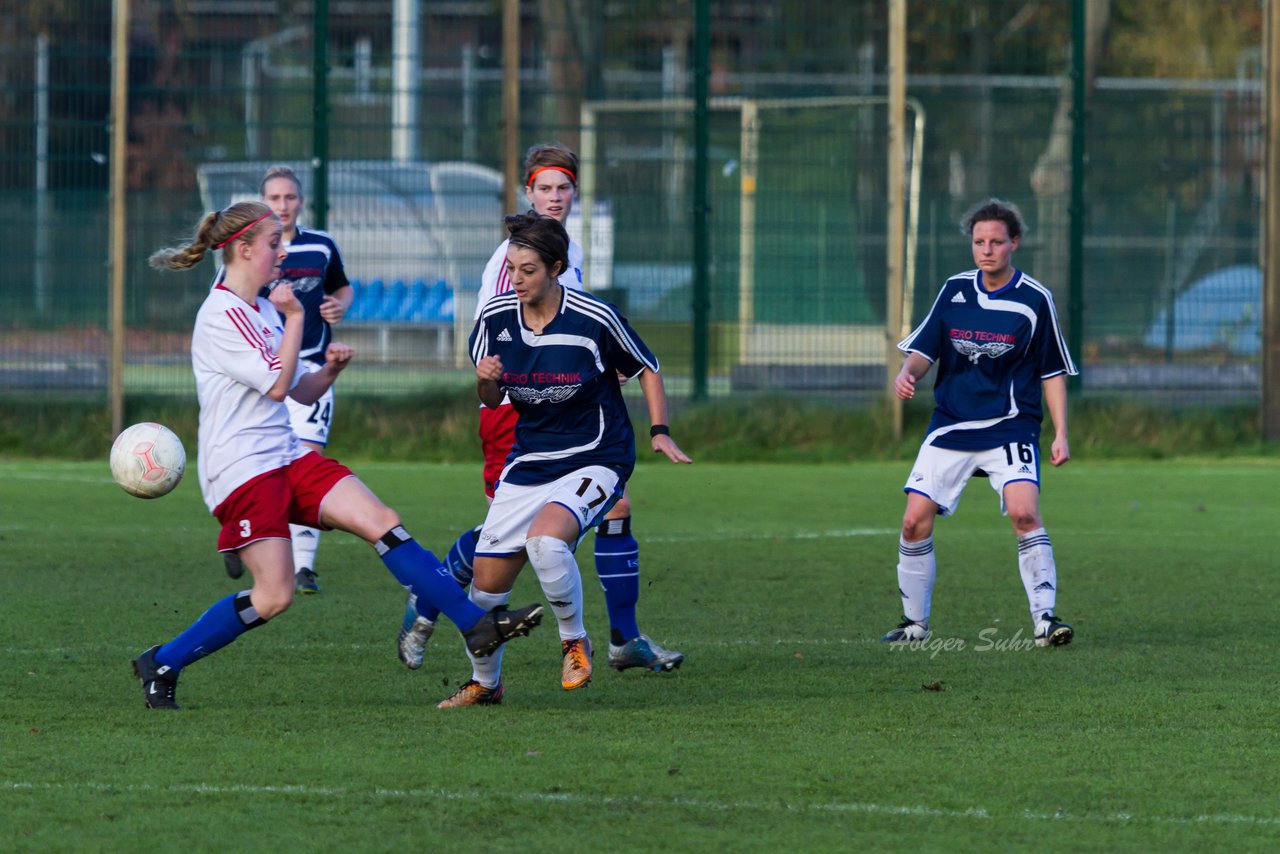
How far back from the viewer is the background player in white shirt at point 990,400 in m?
7.72

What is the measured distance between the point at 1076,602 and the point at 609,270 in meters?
8.01

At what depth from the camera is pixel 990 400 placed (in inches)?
307

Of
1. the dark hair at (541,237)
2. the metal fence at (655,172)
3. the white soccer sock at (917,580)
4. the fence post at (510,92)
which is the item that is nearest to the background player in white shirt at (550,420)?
the dark hair at (541,237)

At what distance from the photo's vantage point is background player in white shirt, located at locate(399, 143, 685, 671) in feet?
22.6

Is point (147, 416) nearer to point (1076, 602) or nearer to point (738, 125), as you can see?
point (738, 125)

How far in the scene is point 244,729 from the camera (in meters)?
5.71

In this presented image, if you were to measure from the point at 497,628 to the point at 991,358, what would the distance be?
9.37 feet

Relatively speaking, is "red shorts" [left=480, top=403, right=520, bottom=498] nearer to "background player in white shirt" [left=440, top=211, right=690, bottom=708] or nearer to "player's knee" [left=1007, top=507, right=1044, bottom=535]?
"background player in white shirt" [left=440, top=211, right=690, bottom=708]

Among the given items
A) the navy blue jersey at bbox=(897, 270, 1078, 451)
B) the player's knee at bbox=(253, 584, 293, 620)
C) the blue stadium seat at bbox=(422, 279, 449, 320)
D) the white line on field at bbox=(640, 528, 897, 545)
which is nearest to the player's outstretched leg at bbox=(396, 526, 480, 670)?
the player's knee at bbox=(253, 584, 293, 620)

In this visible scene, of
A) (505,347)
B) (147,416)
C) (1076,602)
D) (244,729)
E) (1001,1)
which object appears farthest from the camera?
(1001,1)

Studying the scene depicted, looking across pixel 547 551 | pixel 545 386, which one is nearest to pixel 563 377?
pixel 545 386

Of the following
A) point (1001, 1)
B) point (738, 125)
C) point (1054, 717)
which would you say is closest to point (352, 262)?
point (738, 125)

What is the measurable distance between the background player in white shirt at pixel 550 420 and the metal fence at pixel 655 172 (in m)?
8.84

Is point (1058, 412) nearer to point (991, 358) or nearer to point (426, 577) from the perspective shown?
point (991, 358)
